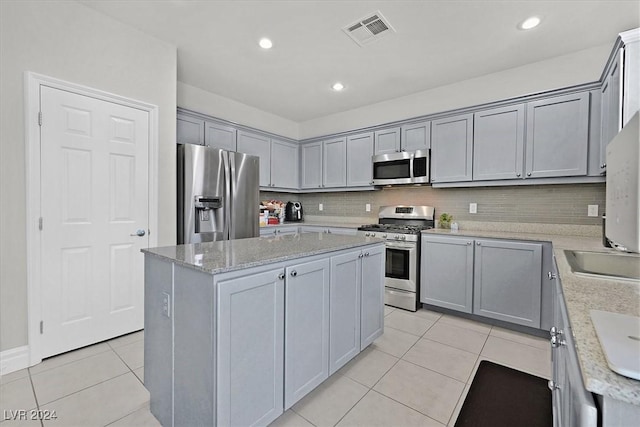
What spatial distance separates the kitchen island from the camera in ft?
4.12

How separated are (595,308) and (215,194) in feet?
10.4

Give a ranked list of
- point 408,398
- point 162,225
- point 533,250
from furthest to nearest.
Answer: point 162,225 → point 533,250 → point 408,398

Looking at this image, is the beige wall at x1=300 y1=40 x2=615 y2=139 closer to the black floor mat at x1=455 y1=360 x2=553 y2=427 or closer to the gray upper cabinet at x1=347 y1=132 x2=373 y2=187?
the gray upper cabinet at x1=347 y1=132 x2=373 y2=187

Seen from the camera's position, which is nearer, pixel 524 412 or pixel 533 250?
pixel 524 412

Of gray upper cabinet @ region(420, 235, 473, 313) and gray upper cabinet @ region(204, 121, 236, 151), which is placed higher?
gray upper cabinet @ region(204, 121, 236, 151)

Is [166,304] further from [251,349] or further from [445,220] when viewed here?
[445,220]

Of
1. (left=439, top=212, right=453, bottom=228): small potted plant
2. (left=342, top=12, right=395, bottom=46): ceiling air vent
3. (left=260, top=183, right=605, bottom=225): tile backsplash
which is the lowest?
(left=439, top=212, right=453, bottom=228): small potted plant

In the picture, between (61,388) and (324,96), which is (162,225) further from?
(324,96)

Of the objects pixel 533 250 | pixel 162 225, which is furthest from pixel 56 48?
pixel 533 250

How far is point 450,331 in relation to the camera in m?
2.77

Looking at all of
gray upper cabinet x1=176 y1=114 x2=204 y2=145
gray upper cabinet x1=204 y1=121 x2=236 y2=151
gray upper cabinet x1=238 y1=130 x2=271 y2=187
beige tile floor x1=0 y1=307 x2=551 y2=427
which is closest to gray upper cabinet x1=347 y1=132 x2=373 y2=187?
gray upper cabinet x1=238 y1=130 x2=271 y2=187

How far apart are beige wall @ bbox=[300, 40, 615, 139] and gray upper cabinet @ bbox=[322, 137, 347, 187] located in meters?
0.34

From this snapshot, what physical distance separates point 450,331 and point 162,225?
→ 9.83ft

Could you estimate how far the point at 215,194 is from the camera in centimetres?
324
